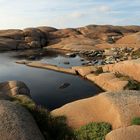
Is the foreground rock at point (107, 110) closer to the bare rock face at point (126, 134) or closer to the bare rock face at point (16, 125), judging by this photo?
the bare rock face at point (126, 134)

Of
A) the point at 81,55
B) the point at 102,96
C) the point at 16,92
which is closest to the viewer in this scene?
the point at 102,96

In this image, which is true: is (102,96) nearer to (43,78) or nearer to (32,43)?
(43,78)

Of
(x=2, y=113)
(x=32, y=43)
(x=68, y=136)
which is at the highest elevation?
(x=2, y=113)

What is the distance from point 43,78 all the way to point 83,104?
29.9 meters

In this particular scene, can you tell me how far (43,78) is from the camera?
5388 centimetres

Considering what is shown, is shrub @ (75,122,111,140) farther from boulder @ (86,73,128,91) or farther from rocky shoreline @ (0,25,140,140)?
boulder @ (86,73,128,91)

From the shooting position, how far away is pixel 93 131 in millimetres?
19812

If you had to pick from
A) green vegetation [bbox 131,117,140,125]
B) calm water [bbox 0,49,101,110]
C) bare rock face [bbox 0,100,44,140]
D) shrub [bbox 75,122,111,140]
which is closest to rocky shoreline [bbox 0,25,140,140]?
bare rock face [bbox 0,100,44,140]

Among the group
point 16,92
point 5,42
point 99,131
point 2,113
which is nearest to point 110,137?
point 99,131

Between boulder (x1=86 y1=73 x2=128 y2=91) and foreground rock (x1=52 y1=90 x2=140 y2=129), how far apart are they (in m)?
17.3

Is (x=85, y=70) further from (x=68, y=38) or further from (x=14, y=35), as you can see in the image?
(x=14, y=35)

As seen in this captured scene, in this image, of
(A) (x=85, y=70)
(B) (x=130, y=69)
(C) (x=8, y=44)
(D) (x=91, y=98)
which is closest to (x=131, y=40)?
(C) (x=8, y=44)

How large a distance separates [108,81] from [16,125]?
30431 mm

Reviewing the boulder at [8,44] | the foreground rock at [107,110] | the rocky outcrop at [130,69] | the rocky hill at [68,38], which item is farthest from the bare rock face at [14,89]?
the boulder at [8,44]
